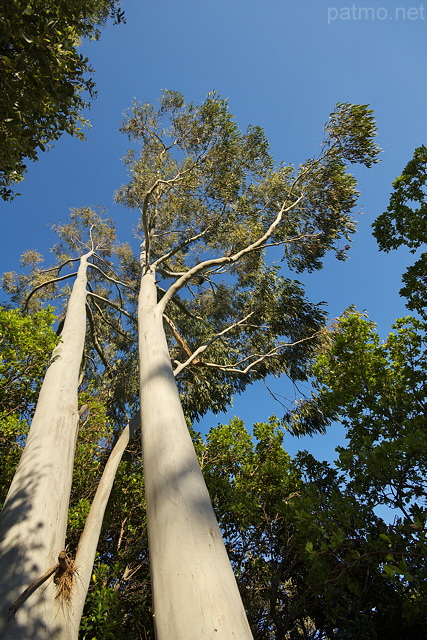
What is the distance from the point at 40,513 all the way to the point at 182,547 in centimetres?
137

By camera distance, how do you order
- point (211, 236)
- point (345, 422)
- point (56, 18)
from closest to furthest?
1. point (56, 18)
2. point (345, 422)
3. point (211, 236)

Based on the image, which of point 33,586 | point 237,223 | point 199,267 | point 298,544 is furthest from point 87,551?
point 237,223

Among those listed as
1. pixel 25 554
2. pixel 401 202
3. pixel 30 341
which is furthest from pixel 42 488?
pixel 401 202

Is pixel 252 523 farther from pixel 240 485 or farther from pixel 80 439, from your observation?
pixel 80 439

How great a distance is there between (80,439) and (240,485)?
252cm

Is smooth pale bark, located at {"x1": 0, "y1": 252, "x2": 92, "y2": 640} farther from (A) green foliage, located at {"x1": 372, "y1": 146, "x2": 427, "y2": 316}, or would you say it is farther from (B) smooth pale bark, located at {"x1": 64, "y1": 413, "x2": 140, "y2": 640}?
(A) green foliage, located at {"x1": 372, "y1": 146, "x2": 427, "y2": 316}

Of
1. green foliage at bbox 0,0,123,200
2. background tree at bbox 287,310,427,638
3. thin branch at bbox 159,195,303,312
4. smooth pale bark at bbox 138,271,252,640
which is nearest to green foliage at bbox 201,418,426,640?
background tree at bbox 287,310,427,638

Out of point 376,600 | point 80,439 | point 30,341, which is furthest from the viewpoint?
point 80,439

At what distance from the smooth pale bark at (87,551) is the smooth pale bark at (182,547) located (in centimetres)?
94

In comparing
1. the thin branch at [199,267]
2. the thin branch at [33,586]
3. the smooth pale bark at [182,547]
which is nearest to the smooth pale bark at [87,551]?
Result: the thin branch at [33,586]

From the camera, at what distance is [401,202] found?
483 cm

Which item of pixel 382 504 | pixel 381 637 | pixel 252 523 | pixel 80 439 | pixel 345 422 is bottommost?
pixel 381 637

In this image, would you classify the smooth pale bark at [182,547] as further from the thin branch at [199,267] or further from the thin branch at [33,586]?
the thin branch at [199,267]

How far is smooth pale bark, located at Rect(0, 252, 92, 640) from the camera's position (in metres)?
1.90
